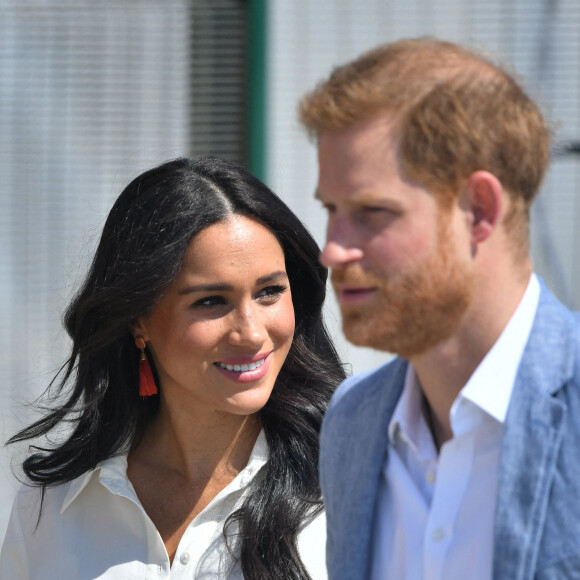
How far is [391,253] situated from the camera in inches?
65.4

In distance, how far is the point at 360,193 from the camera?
1676 millimetres

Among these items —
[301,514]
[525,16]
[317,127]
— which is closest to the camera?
[317,127]

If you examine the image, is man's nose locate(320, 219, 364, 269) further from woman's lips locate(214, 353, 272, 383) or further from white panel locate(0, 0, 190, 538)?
white panel locate(0, 0, 190, 538)

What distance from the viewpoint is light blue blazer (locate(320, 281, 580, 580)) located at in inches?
61.7

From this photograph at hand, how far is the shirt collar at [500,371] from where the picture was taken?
1674mm

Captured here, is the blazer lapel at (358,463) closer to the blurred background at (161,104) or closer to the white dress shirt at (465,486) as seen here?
the white dress shirt at (465,486)

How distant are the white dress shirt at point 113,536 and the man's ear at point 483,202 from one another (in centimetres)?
128

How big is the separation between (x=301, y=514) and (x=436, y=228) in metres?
1.27

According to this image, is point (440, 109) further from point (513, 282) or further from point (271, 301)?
point (271, 301)

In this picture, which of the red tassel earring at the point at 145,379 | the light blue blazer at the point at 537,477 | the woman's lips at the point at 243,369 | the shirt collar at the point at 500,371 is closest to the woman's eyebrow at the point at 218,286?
the woman's lips at the point at 243,369

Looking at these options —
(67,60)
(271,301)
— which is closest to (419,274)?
(271,301)

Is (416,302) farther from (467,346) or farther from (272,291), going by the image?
(272,291)

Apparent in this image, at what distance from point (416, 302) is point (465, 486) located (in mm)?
307

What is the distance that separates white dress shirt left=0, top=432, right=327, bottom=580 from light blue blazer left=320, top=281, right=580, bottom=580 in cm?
87
